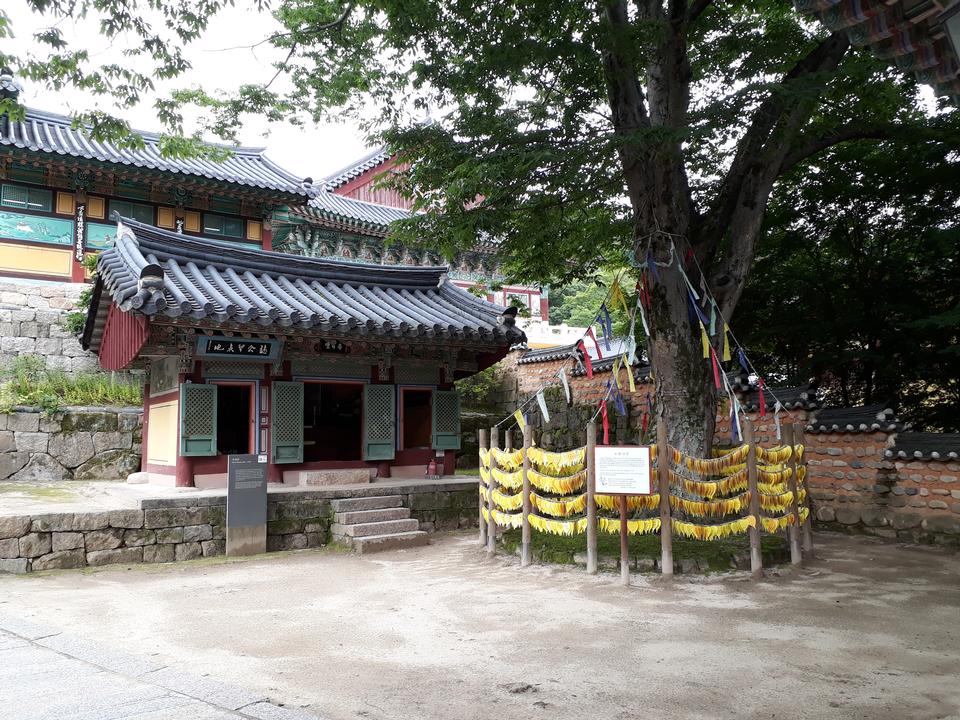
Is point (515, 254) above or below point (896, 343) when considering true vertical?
above

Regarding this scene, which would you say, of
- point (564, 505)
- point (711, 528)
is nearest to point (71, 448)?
point (564, 505)

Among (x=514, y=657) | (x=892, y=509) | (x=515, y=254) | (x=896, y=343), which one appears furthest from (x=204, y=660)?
(x=896, y=343)

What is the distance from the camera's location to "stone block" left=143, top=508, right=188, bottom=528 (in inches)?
380

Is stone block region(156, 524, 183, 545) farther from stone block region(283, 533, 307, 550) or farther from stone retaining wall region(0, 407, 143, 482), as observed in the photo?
stone retaining wall region(0, 407, 143, 482)

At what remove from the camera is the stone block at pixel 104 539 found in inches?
361

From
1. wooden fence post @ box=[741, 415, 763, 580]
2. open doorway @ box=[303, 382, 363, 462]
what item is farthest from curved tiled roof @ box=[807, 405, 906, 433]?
open doorway @ box=[303, 382, 363, 462]

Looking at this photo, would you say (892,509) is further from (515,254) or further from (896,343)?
(515,254)

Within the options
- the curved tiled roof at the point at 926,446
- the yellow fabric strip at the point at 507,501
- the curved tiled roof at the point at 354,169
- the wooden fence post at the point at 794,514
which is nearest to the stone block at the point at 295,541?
the yellow fabric strip at the point at 507,501

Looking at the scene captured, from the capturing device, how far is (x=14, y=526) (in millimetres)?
8641

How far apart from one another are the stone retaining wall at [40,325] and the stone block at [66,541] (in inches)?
328

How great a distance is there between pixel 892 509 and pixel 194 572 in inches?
408

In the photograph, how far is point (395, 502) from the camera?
11.9 metres

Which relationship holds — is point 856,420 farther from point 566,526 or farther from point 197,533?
point 197,533

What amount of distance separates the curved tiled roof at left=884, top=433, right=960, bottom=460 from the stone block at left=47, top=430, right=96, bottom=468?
14924 millimetres
